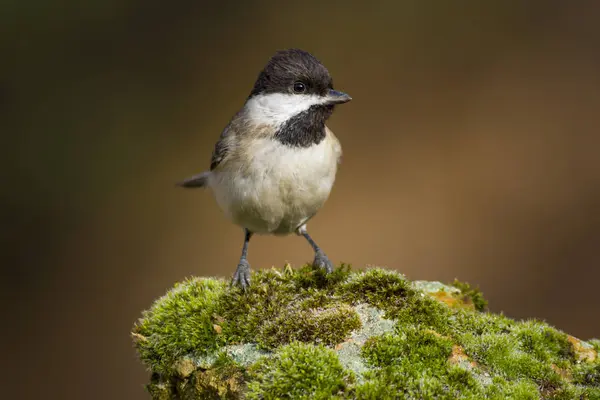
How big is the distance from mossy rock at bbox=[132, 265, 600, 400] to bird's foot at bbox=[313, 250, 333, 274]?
0.19 m

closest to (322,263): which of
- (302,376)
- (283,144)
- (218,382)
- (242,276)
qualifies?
(242,276)

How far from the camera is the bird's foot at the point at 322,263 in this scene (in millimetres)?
4231

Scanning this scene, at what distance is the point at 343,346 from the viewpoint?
3174mm

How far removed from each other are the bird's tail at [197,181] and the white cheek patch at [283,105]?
1.29m

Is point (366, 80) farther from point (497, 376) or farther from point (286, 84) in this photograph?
point (497, 376)

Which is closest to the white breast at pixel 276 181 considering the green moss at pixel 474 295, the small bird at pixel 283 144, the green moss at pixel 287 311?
the small bird at pixel 283 144

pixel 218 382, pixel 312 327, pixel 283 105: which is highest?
pixel 283 105

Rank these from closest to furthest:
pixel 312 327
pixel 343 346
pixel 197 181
A: 1. pixel 343 346
2. pixel 312 327
3. pixel 197 181

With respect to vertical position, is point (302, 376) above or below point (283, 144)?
below

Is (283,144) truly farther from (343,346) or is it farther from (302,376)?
(302,376)

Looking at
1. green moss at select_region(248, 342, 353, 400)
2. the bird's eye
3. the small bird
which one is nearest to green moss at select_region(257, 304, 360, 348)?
green moss at select_region(248, 342, 353, 400)

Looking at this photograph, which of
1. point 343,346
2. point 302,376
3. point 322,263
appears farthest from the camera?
point 322,263

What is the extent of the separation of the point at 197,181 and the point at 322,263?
1683 millimetres

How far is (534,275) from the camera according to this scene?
25.7 feet
